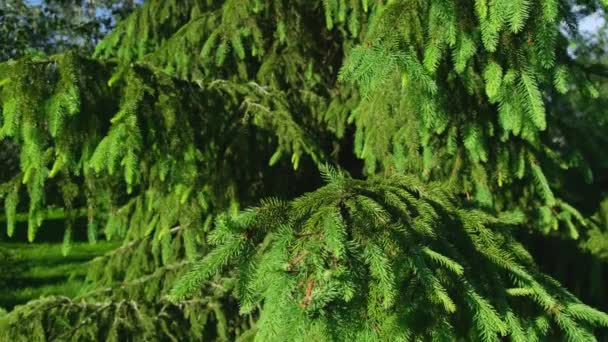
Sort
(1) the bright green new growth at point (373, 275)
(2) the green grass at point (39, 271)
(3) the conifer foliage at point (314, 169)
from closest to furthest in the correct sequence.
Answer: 1. (1) the bright green new growth at point (373, 275)
2. (3) the conifer foliage at point (314, 169)
3. (2) the green grass at point (39, 271)

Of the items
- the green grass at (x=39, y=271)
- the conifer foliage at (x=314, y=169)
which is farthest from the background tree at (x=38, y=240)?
the conifer foliage at (x=314, y=169)

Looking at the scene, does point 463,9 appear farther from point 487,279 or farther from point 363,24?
point 363,24

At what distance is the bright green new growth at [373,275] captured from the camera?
5.02 ft

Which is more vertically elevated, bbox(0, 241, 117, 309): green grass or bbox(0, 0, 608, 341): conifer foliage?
bbox(0, 0, 608, 341): conifer foliage

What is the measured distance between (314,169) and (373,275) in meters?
2.13

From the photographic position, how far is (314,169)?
3.72 meters

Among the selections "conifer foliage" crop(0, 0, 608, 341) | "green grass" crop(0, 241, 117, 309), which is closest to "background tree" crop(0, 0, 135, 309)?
"green grass" crop(0, 241, 117, 309)

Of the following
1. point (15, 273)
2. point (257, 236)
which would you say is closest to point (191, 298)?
point (257, 236)

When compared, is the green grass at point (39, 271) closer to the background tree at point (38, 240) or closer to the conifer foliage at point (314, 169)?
the background tree at point (38, 240)

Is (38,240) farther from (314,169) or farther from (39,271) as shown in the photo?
(314,169)

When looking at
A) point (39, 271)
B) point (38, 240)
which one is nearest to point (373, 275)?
point (39, 271)

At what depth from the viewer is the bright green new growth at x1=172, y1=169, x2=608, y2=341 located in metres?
1.53

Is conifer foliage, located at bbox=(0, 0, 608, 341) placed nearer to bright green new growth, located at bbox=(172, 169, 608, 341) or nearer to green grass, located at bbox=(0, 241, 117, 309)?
bright green new growth, located at bbox=(172, 169, 608, 341)

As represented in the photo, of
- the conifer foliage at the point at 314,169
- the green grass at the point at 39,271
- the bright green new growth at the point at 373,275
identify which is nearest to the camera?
the bright green new growth at the point at 373,275
